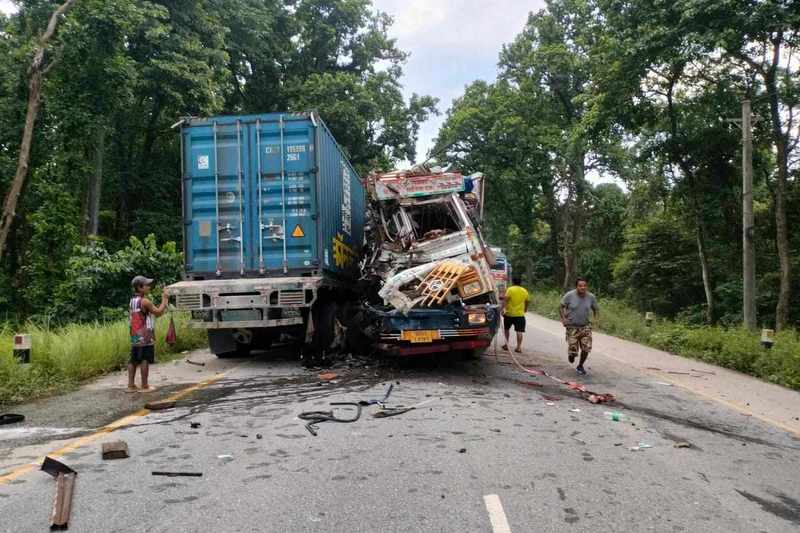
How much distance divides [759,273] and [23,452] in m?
22.1

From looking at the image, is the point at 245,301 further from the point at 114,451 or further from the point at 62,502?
the point at 62,502

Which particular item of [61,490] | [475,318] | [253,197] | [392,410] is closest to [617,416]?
[392,410]

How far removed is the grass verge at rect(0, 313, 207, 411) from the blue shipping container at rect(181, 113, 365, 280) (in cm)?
179

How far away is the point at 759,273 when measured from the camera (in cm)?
2123

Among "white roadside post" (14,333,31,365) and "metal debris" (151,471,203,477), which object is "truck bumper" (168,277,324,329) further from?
"metal debris" (151,471,203,477)

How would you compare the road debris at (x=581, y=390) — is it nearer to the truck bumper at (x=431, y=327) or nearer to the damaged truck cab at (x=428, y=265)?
the damaged truck cab at (x=428, y=265)

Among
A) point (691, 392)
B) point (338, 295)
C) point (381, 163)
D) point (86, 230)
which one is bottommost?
point (691, 392)

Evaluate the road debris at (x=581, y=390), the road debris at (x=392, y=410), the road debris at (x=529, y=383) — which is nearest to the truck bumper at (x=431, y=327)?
the road debris at (x=529, y=383)

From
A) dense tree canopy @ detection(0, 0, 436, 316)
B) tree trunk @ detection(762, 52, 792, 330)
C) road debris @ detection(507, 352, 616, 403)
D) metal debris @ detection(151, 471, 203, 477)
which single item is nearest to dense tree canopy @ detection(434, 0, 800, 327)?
tree trunk @ detection(762, 52, 792, 330)

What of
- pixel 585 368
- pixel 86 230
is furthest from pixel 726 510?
pixel 86 230

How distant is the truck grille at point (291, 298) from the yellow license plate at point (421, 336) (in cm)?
174

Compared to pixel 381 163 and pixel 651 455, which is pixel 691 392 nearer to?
pixel 651 455

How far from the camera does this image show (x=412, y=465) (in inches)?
189

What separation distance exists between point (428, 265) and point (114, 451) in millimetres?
5275
